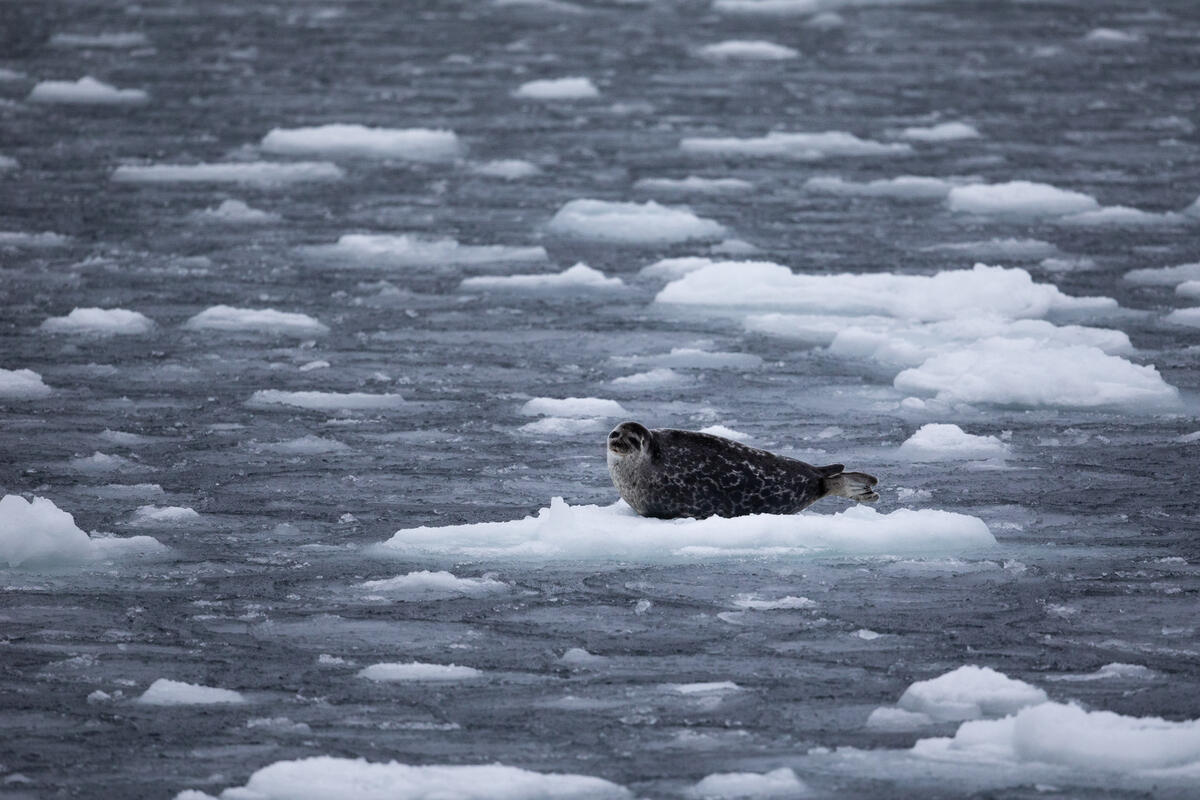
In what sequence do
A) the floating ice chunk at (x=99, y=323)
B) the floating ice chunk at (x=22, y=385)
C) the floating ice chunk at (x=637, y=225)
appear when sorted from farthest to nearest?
the floating ice chunk at (x=637, y=225) → the floating ice chunk at (x=99, y=323) → the floating ice chunk at (x=22, y=385)

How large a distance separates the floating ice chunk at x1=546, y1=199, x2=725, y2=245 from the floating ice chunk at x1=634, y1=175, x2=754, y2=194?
1104mm

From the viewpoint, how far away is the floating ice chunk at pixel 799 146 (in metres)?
15.6

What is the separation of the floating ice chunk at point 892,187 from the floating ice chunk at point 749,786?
9.57m

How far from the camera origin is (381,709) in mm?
5336

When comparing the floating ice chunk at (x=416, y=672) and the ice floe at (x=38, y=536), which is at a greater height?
the ice floe at (x=38, y=536)

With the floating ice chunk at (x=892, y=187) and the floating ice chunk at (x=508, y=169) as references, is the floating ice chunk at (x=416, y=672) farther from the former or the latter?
the floating ice chunk at (x=508, y=169)

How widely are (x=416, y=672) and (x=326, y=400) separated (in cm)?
354

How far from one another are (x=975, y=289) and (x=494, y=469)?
3.77 meters

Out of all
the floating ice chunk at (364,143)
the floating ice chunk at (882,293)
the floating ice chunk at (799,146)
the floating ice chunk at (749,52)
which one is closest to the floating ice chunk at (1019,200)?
the floating ice chunk at (799,146)

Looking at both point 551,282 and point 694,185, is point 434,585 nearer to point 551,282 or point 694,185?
point 551,282

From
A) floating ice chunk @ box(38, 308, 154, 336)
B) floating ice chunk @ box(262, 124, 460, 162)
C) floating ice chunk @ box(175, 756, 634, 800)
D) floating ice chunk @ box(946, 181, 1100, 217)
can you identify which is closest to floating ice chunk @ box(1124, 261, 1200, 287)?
floating ice chunk @ box(946, 181, 1100, 217)

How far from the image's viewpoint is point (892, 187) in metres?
14.2

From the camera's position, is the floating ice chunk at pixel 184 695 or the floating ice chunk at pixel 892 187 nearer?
the floating ice chunk at pixel 184 695

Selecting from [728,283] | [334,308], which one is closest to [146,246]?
[334,308]
